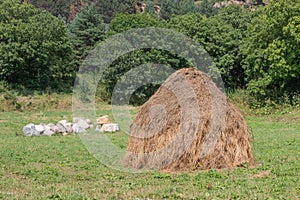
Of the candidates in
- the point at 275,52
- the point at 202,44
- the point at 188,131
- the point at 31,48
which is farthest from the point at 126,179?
the point at 31,48

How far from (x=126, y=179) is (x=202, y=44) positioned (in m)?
31.1

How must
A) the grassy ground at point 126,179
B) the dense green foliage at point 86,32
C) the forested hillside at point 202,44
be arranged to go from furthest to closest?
the dense green foliage at point 86,32 → the forested hillside at point 202,44 → the grassy ground at point 126,179

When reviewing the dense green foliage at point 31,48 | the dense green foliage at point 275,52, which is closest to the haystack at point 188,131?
the dense green foliage at point 275,52

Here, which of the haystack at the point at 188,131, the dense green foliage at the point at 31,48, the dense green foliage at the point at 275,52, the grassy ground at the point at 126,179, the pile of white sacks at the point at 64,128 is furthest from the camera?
the dense green foliage at the point at 31,48

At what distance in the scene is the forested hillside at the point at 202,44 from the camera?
114 feet

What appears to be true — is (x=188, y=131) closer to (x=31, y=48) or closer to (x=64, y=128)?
(x=64, y=128)

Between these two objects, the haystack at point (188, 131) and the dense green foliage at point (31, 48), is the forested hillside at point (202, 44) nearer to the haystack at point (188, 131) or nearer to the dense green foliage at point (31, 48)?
the dense green foliage at point (31, 48)

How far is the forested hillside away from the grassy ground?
59.6 feet

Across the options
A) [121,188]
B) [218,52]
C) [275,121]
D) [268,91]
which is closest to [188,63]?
[218,52]

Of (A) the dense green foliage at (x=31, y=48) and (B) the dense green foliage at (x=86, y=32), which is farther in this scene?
(B) the dense green foliage at (x=86, y=32)

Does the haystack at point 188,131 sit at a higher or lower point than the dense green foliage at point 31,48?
lower

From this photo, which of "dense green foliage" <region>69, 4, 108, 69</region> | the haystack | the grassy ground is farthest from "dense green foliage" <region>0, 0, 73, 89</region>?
the haystack

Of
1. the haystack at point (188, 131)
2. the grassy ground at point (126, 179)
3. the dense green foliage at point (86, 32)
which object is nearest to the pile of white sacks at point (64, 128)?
the grassy ground at point (126, 179)

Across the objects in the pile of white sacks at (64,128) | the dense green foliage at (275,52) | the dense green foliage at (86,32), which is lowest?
the pile of white sacks at (64,128)
